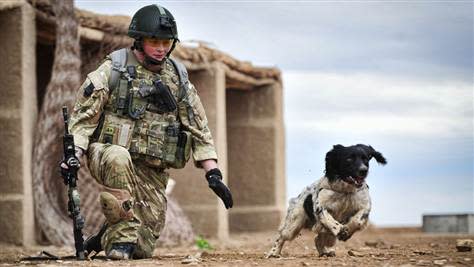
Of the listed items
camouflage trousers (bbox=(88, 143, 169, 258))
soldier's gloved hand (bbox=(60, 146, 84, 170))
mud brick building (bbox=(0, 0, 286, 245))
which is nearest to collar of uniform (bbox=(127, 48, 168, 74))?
camouflage trousers (bbox=(88, 143, 169, 258))

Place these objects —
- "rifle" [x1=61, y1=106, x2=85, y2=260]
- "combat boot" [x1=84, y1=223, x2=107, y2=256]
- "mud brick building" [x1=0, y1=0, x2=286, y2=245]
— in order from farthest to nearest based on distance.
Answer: "mud brick building" [x1=0, y1=0, x2=286, y2=245], "combat boot" [x1=84, y1=223, x2=107, y2=256], "rifle" [x1=61, y1=106, x2=85, y2=260]

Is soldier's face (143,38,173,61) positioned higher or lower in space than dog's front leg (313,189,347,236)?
higher

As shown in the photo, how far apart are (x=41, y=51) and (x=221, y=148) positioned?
9.02 feet

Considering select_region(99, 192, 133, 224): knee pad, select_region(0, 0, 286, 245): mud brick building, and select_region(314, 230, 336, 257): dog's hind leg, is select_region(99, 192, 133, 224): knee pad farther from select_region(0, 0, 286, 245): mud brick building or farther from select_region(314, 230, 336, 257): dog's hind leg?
select_region(0, 0, 286, 245): mud brick building

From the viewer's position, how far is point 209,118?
51.2 ft

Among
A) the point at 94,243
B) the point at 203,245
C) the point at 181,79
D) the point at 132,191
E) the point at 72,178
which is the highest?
the point at 181,79

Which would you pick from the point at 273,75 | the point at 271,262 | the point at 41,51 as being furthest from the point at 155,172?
the point at 273,75

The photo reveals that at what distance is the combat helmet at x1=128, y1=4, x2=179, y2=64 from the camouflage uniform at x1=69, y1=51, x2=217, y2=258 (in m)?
0.23

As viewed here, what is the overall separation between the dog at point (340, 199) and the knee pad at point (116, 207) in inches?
70.2

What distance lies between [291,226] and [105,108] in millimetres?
2254

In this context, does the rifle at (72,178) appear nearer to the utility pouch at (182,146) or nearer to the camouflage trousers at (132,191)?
the camouflage trousers at (132,191)

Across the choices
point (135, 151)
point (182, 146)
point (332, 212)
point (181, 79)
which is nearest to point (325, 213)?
point (332, 212)

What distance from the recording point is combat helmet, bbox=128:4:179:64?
327 inches

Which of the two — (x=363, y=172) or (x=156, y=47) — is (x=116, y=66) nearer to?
(x=156, y=47)
